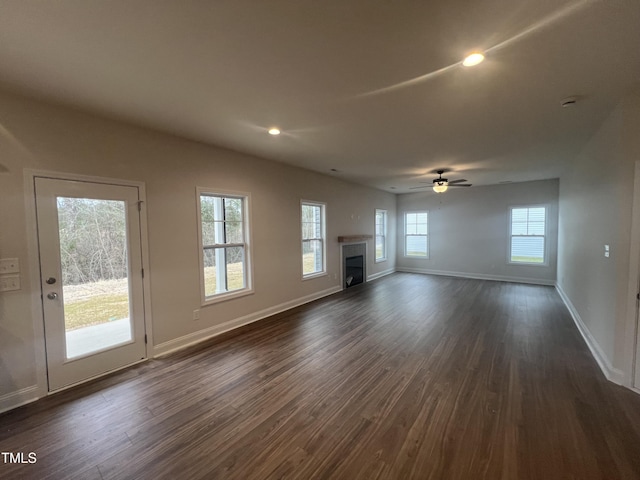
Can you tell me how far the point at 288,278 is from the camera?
5180 millimetres

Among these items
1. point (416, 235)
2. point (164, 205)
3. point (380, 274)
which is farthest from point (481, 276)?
point (164, 205)

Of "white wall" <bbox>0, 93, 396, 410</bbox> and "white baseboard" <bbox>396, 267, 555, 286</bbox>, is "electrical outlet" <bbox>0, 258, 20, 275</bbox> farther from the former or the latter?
"white baseboard" <bbox>396, 267, 555, 286</bbox>

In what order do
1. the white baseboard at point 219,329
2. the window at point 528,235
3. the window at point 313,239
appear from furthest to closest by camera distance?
the window at point 528,235
the window at point 313,239
the white baseboard at point 219,329

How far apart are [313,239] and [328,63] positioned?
4.20 metres

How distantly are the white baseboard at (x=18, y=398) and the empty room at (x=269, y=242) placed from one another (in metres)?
0.02

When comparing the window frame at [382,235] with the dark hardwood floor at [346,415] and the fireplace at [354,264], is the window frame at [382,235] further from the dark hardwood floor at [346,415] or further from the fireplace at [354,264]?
the dark hardwood floor at [346,415]

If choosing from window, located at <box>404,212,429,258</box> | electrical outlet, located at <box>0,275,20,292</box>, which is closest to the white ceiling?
electrical outlet, located at <box>0,275,20,292</box>

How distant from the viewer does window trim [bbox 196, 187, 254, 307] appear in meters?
3.74

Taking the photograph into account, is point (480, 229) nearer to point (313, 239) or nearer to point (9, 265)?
point (313, 239)

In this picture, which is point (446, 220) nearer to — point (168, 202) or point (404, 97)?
point (404, 97)

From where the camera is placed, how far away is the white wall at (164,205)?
7.75 ft

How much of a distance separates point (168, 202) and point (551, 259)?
887cm

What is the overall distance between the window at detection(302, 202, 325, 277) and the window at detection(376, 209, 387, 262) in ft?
9.78

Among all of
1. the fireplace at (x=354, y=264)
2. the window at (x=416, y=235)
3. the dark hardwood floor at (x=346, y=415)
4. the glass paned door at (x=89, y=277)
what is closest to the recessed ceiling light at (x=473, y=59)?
the dark hardwood floor at (x=346, y=415)
